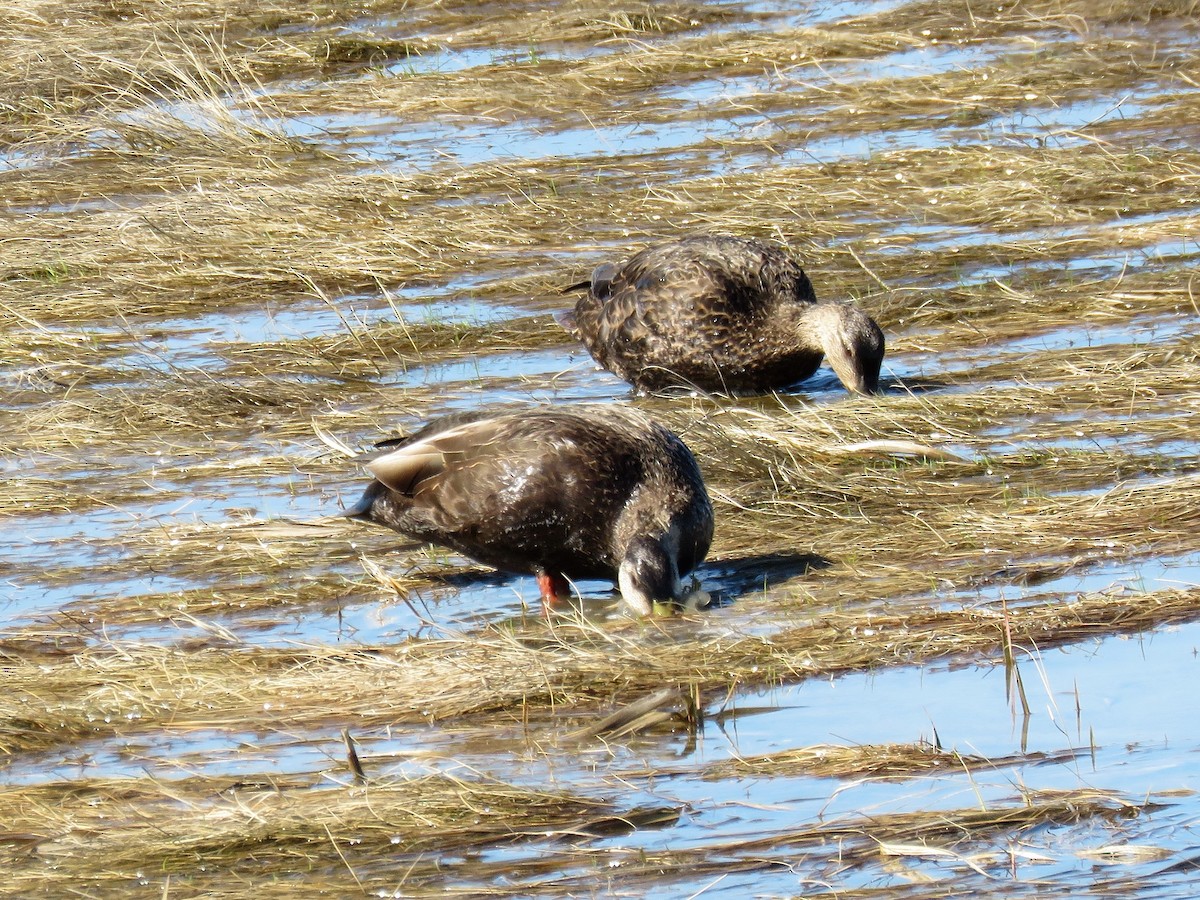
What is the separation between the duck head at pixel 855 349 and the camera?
779 centimetres

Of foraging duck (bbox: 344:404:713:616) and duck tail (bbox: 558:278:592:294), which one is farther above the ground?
foraging duck (bbox: 344:404:713:616)

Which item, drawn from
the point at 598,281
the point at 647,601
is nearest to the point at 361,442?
the point at 598,281

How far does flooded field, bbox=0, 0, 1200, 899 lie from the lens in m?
4.15

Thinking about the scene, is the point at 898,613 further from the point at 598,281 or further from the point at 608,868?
the point at 598,281

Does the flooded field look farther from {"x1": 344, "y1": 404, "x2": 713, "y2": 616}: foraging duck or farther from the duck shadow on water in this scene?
{"x1": 344, "y1": 404, "x2": 713, "y2": 616}: foraging duck

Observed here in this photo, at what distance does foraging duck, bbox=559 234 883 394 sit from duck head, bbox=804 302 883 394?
0.11 meters

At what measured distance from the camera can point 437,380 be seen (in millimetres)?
8375

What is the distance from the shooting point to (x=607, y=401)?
26.7ft

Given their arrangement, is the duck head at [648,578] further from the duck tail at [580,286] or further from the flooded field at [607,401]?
the duck tail at [580,286]

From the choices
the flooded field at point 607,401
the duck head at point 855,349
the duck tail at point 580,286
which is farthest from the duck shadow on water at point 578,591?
the duck tail at point 580,286

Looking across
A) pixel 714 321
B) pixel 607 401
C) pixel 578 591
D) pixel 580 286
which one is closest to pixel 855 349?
pixel 714 321

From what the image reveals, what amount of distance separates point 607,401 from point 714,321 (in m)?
0.52

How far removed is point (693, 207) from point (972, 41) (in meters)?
4.75

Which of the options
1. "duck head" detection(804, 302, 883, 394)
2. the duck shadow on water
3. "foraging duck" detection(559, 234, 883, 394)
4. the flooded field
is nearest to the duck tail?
the flooded field
